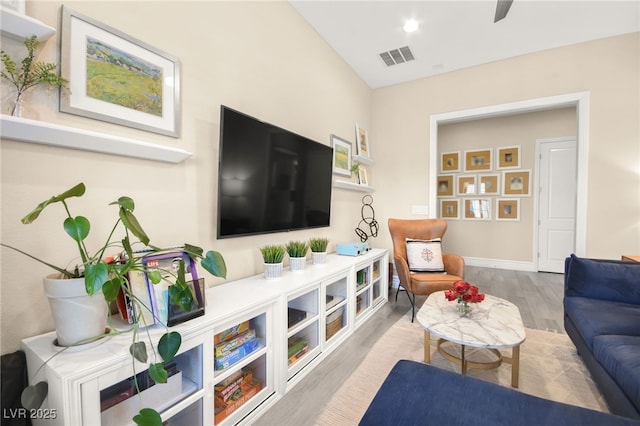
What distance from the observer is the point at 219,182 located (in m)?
1.77

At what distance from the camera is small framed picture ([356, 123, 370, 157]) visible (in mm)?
3814

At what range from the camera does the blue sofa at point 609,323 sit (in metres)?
1.37

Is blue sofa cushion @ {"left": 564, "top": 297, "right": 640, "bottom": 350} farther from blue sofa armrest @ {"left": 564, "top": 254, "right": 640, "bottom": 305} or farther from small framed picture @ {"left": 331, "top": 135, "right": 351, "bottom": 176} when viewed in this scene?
small framed picture @ {"left": 331, "top": 135, "right": 351, "bottom": 176}

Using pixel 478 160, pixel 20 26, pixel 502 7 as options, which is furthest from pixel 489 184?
pixel 20 26

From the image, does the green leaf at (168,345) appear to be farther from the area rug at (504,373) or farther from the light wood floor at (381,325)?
the area rug at (504,373)

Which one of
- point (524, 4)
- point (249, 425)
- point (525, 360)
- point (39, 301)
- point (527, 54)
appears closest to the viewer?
point (39, 301)

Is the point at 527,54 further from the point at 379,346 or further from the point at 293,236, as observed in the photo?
the point at 379,346

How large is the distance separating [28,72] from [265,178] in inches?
50.4

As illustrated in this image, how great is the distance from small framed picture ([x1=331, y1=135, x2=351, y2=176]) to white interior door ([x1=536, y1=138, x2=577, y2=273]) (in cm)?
361

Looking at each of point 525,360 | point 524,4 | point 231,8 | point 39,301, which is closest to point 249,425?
point 39,301

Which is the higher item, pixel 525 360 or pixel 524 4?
pixel 524 4

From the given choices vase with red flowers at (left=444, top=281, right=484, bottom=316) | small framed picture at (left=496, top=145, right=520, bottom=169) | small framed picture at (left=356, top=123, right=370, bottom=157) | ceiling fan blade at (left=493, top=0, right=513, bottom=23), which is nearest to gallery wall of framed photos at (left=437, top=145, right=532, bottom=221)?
small framed picture at (left=496, top=145, right=520, bottom=169)

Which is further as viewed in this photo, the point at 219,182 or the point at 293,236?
the point at 293,236

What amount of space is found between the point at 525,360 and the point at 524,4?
3.07 m
